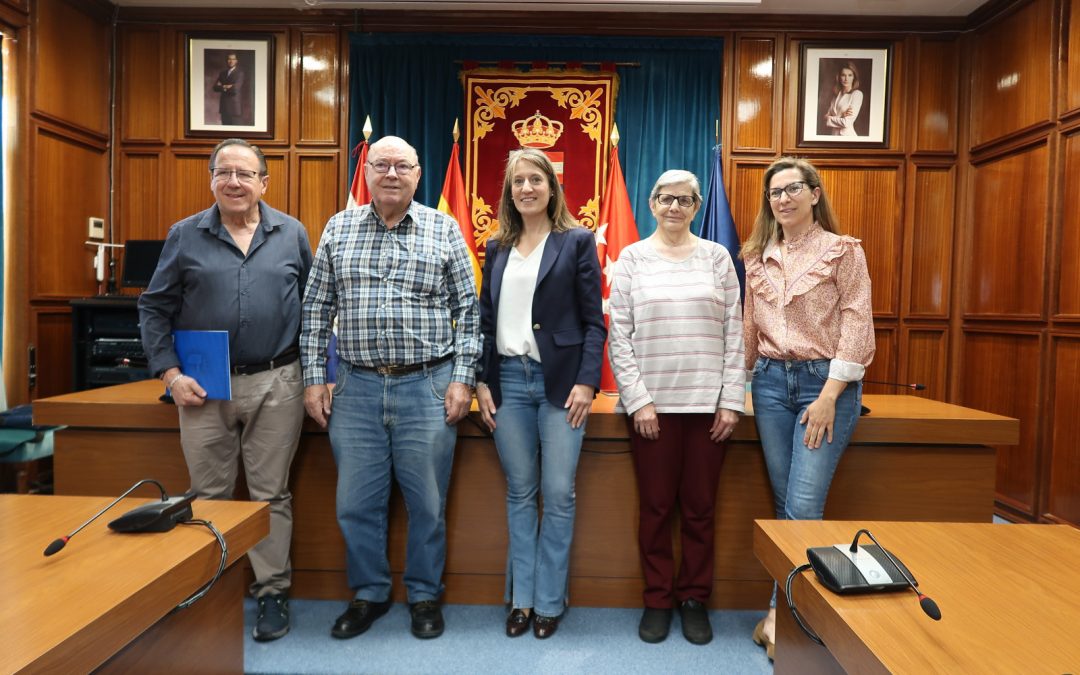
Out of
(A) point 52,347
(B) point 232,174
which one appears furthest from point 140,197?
(B) point 232,174

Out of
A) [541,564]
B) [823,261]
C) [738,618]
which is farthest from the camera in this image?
[738,618]

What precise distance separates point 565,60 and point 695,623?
3625 millimetres

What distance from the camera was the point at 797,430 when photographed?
6.33ft

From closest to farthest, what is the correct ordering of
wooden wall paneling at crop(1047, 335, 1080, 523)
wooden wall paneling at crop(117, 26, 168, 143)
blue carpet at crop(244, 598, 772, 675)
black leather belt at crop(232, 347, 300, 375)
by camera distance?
blue carpet at crop(244, 598, 772, 675), black leather belt at crop(232, 347, 300, 375), wooden wall paneling at crop(1047, 335, 1080, 523), wooden wall paneling at crop(117, 26, 168, 143)

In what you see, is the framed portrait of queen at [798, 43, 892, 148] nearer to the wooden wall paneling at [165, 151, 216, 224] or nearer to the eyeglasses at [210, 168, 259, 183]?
A: the eyeglasses at [210, 168, 259, 183]

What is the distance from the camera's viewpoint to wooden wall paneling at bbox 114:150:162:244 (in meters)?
4.48

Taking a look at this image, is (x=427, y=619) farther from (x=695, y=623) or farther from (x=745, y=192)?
(x=745, y=192)

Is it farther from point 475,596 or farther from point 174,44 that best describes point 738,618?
point 174,44

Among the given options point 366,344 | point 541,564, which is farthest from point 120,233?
point 541,564

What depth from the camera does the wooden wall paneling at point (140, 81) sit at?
14.5 feet

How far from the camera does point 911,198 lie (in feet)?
14.2

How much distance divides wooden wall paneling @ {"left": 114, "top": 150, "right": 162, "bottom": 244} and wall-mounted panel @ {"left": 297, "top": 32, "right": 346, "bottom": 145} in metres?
1.09

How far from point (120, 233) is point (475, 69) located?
2.73 metres

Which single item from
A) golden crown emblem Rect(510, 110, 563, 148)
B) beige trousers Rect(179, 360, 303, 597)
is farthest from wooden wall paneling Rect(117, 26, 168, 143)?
beige trousers Rect(179, 360, 303, 597)
